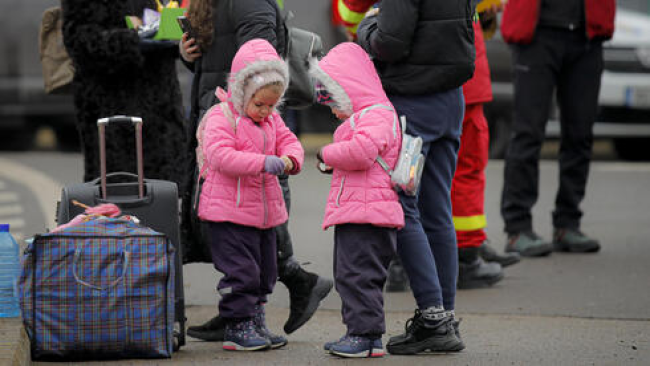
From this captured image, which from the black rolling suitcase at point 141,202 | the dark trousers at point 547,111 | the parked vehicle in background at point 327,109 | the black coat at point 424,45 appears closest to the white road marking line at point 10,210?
the parked vehicle in background at point 327,109

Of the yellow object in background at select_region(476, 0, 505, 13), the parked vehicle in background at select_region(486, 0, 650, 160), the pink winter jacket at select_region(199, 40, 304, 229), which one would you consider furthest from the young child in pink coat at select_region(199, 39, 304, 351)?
the parked vehicle in background at select_region(486, 0, 650, 160)

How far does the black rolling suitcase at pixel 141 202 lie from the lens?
5547 mm

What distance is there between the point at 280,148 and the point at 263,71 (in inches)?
13.7

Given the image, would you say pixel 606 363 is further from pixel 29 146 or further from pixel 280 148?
pixel 29 146

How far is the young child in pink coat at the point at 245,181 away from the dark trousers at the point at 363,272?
0.36 metres

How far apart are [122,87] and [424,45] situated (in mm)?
1640

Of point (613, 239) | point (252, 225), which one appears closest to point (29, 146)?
point (613, 239)

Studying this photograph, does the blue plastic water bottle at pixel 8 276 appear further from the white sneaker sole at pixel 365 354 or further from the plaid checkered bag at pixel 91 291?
the white sneaker sole at pixel 365 354

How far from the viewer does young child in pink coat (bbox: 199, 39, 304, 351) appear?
554cm

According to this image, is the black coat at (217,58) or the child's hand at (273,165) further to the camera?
the black coat at (217,58)

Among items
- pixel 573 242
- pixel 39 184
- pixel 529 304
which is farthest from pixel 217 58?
pixel 39 184

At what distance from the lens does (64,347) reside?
529cm

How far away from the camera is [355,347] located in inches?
215

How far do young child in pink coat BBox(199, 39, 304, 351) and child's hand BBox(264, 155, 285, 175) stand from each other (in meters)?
0.06
